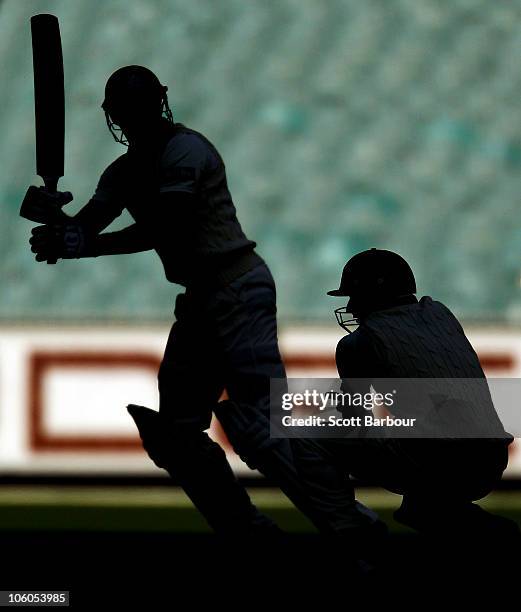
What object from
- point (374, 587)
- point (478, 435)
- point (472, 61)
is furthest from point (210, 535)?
point (472, 61)

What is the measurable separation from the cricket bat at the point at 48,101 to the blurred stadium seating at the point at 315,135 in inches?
60.7

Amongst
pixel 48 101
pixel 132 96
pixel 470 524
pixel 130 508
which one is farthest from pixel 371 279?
pixel 130 508

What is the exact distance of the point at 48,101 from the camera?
3.81 m

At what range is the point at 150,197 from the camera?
3.86 metres

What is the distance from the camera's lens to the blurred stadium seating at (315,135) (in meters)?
5.34

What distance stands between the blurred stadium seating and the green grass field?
745mm

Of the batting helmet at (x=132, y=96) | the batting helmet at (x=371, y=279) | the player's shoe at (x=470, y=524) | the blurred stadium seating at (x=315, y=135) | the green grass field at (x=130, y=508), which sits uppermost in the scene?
the blurred stadium seating at (x=315, y=135)

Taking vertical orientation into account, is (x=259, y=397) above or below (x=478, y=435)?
above

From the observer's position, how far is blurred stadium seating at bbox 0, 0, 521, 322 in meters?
5.34

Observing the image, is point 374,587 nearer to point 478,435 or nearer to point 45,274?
point 478,435

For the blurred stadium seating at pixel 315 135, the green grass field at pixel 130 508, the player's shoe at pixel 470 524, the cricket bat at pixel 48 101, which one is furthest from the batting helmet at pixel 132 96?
the green grass field at pixel 130 508

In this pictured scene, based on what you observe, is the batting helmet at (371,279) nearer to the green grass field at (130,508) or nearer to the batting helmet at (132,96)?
the batting helmet at (132,96)

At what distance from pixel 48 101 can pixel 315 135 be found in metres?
1.80

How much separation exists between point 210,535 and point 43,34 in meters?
1.91
